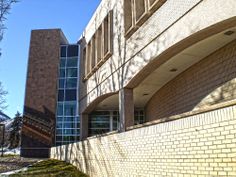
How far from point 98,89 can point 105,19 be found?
13.3ft

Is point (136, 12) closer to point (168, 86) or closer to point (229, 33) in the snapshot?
point (168, 86)

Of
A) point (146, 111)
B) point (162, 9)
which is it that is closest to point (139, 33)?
point (162, 9)

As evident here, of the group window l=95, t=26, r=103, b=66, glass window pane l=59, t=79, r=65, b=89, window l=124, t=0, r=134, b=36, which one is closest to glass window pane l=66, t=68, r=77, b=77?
glass window pane l=59, t=79, r=65, b=89

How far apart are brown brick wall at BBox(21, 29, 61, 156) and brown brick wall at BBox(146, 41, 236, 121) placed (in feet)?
54.7

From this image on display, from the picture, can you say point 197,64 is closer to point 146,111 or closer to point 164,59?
point 164,59

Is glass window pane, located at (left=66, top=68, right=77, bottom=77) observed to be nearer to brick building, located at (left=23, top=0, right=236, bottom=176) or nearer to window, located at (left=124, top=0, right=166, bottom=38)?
brick building, located at (left=23, top=0, right=236, bottom=176)

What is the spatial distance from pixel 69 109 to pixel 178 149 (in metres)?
21.0

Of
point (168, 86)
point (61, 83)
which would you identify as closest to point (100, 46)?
point (168, 86)

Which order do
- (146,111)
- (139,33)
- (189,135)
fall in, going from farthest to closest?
1. (146,111)
2. (139,33)
3. (189,135)

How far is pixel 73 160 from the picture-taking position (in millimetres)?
17891

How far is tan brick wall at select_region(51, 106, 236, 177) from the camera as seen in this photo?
5770 millimetres

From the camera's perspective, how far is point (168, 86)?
1383 centimetres

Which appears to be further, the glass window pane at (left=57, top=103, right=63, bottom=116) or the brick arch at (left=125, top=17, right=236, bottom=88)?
the glass window pane at (left=57, top=103, right=63, bottom=116)

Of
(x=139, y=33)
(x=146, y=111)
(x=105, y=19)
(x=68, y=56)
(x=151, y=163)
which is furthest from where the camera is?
(x=68, y=56)
